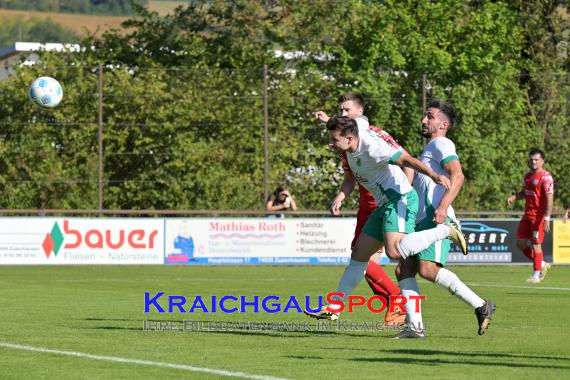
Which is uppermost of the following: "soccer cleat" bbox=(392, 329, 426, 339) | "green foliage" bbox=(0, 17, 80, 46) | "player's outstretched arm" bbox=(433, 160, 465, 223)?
"green foliage" bbox=(0, 17, 80, 46)

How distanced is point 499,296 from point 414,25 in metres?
24.7

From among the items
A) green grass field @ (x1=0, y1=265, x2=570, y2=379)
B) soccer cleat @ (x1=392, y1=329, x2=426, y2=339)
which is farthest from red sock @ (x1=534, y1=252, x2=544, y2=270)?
soccer cleat @ (x1=392, y1=329, x2=426, y2=339)

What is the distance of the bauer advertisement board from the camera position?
2817cm

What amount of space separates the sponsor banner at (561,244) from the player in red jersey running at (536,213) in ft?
23.7

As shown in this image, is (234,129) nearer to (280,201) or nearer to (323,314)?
(280,201)

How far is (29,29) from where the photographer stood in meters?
156

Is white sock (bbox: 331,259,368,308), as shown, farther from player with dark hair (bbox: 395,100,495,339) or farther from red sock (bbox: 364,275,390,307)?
red sock (bbox: 364,275,390,307)

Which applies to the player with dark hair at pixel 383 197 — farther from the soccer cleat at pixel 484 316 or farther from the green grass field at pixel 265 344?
the green grass field at pixel 265 344

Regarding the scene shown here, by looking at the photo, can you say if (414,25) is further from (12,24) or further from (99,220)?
(12,24)

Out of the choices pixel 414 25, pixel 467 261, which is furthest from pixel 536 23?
pixel 467 261

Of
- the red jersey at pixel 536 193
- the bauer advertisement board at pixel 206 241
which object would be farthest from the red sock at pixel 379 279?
the bauer advertisement board at pixel 206 241

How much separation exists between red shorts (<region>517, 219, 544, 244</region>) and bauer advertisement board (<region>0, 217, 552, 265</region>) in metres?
6.66

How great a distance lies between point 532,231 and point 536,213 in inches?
13.2

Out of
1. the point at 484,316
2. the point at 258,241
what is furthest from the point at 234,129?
the point at 484,316
